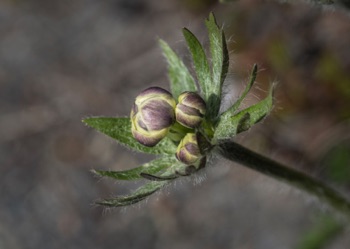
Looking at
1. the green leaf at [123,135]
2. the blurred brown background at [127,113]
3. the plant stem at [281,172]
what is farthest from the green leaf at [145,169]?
the blurred brown background at [127,113]

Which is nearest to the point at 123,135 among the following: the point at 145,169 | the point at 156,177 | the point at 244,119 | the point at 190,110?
the point at 145,169

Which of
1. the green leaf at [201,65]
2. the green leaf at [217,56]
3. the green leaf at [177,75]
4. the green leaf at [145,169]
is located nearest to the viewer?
the green leaf at [217,56]

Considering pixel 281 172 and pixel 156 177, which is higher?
pixel 156 177

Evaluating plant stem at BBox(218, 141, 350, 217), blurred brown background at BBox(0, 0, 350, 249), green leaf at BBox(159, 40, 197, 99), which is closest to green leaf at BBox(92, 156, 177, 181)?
plant stem at BBox(218, 141, 350, 217)

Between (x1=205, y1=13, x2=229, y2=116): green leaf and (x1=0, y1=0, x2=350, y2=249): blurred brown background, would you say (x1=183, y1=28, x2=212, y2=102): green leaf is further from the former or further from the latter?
(x1=0, y1=0, x2=350, y2=249): blurred brown background

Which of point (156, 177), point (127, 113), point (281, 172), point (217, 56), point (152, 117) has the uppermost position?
point (127, 113)

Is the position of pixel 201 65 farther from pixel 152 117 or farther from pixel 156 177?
pixel 156 177

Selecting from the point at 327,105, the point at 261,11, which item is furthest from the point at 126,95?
the point at 327,105

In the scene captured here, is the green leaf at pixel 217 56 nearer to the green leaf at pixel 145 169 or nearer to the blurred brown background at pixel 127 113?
the green leaf at pixel 145 169
